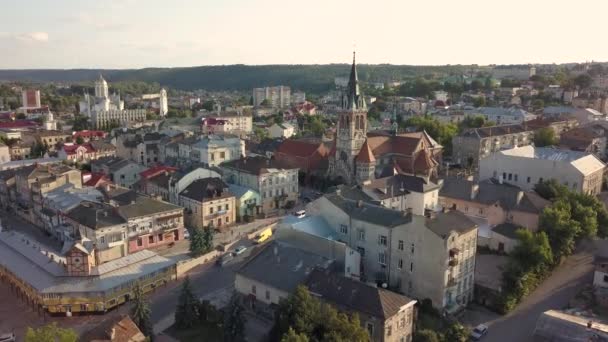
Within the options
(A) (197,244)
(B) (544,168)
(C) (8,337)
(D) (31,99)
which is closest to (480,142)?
(B) (544,168)

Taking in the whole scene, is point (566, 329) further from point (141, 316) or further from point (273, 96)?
point (273, 96)

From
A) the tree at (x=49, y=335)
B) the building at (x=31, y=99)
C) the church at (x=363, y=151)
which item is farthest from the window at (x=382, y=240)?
the building at (x=31, y=99)

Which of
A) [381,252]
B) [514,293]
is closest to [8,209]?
[381,252]

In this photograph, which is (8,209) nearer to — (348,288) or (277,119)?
(348,288)

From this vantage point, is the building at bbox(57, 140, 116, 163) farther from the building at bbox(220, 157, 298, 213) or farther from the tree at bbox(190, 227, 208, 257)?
the tree at bbox(190, 227, 208, 257)

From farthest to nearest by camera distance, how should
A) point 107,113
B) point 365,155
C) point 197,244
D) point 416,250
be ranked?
point 107,113
point 365,155
point 197,244
point 416,250
